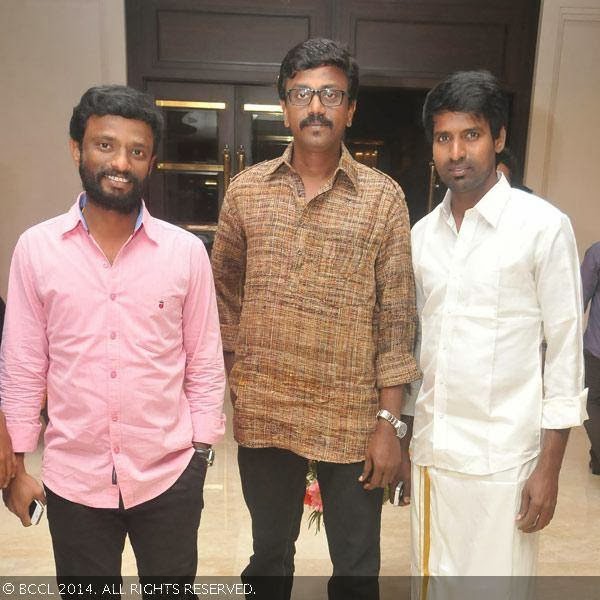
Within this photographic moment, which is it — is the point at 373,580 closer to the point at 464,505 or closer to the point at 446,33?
the point at 464,505

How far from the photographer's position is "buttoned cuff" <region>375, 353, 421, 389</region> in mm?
1359

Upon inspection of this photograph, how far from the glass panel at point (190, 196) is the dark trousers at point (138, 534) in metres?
3.20

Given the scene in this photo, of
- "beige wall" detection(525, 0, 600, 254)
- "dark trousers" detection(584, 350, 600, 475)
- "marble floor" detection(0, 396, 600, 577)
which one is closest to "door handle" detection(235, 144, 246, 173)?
"beige wall" detection(525, 0, 600, 254)

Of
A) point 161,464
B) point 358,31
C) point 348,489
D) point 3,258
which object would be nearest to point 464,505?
point 348,489

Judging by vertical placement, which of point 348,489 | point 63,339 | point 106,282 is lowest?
point 348,489

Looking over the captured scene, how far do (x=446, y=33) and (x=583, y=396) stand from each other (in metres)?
3.50

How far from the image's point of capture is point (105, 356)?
4.09 ft

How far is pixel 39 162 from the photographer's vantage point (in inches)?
163

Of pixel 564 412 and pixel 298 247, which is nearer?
pixel 564 412

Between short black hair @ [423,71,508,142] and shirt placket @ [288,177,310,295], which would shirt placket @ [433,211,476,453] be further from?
shirt placket @ [288,177,310,295]

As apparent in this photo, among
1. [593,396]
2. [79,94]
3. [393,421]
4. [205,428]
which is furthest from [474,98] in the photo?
[79,94]

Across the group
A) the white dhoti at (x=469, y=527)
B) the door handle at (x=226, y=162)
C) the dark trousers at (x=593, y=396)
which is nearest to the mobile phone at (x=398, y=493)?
the white dhoti at (x=469, y=527)

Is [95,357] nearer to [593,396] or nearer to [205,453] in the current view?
[205,453]

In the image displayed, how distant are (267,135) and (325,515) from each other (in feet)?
10.9
